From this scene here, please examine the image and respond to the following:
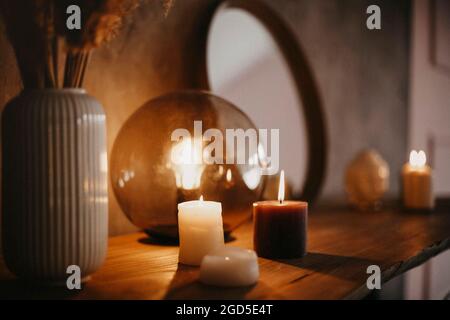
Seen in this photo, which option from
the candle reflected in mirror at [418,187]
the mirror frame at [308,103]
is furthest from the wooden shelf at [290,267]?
the mirror frame at [308,103]

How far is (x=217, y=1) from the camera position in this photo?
1.21m

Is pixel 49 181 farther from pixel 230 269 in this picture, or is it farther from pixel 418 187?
pixel 418 187

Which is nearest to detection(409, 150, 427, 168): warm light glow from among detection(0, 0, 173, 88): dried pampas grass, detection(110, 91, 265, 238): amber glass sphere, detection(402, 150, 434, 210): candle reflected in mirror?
detection(402, 150, 434, 210): candle reflected in mirror

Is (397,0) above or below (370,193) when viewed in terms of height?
above

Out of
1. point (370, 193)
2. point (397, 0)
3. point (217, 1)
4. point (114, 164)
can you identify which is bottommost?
point (370, 193)

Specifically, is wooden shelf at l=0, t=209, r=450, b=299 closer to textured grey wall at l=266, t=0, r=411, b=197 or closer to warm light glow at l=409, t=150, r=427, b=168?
warm light glow at l=409, t=150, r=427, b=168

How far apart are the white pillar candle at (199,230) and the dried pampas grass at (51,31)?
24 cm

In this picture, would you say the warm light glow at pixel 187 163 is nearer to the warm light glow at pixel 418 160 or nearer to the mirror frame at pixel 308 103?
the mirror frame at pixel 308 103

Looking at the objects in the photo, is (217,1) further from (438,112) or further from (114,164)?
(438,112)

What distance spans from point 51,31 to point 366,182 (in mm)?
1010

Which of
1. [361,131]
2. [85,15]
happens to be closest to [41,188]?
[85,15]

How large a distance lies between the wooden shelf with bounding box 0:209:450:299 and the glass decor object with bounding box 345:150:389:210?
0.85 ft

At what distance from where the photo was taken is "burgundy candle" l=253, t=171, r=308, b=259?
0.80m
